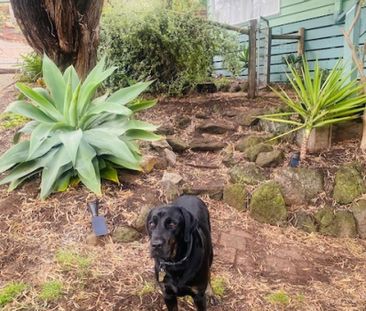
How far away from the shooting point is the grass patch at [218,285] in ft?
8.17

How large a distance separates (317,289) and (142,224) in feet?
4.49

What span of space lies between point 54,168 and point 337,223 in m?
2.50

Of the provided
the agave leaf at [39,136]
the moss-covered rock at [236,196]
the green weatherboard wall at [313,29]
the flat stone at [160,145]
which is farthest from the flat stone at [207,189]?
the green weatherboard wall at [313,29]

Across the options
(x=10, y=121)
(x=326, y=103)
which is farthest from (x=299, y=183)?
(x=10, y=121)

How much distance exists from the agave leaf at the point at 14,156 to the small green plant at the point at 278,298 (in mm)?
2324

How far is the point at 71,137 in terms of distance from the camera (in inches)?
122

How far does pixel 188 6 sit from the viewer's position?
5.89 m

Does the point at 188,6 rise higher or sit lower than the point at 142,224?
higher

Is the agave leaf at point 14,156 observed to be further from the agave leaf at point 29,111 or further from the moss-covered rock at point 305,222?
the moss-covered rock at point 305,222

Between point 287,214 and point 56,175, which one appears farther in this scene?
point 287,214

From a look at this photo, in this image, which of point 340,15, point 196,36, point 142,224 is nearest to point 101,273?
point 142,224

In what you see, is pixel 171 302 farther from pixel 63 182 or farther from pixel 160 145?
pixel 160 145

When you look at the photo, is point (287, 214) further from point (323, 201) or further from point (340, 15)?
point (340, 15)

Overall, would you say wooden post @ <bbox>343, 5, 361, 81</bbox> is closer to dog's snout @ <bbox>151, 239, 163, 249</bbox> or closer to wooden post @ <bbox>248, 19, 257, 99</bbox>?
wooden post @ <bbox>248, 19, 257, 99</bbox>
